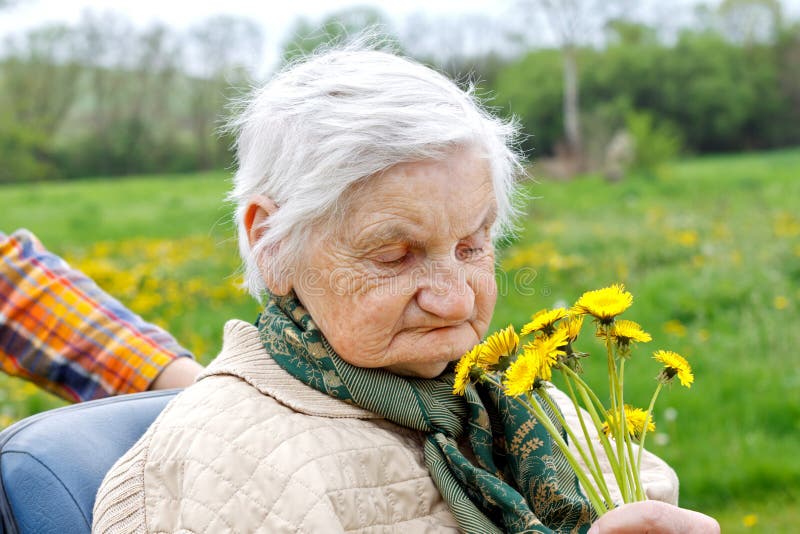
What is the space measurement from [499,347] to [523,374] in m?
0.09

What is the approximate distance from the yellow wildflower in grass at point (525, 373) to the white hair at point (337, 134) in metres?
0.41

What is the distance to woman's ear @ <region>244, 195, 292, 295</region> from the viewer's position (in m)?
1.55

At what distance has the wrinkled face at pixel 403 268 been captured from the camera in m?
1.45

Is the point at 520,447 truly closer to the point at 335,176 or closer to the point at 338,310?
the point at 338,310

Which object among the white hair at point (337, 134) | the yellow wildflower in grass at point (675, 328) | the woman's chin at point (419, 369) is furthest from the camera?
the yellow wildflower in grass at point (675, 328)

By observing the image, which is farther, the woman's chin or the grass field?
the grass field

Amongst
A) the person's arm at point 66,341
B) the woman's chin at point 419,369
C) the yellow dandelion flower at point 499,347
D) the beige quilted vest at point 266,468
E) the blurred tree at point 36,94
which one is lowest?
the blurred tree at point 36,94

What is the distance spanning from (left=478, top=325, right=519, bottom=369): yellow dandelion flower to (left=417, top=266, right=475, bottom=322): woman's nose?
0.20 meters

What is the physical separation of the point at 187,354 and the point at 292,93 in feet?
3.11

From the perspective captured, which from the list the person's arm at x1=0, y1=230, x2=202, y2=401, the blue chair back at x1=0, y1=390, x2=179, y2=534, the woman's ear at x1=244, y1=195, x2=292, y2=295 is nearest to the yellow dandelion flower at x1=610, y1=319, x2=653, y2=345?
the woman's ear at x1=244, y1=195, x2=292, y2=295

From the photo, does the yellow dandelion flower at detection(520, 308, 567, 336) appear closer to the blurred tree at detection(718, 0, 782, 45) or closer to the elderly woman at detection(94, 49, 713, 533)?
the elderly woman at detection(94, 49, 713, 533)

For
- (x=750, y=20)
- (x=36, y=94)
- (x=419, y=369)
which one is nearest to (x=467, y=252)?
(x=419, y=369)

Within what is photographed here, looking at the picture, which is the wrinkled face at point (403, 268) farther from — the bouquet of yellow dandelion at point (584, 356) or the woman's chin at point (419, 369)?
the bouquet of yellow dandelion at point (584, 356)

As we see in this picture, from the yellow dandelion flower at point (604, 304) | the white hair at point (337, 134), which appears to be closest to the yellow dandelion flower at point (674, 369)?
the yellow dandelion flower at point (604, 304)
